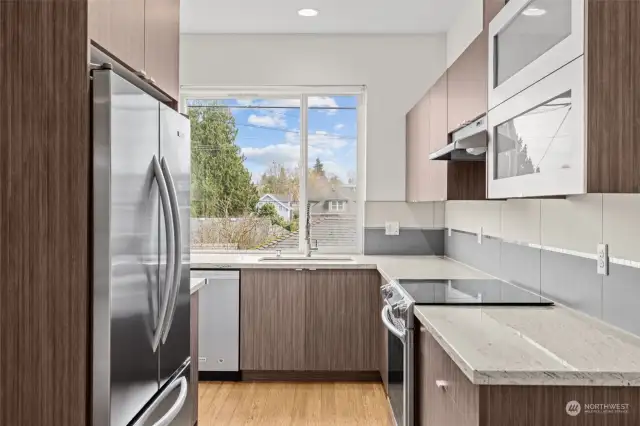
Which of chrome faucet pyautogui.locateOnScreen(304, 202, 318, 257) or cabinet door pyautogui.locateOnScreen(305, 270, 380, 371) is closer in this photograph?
cabinet door pyautogui.locateOnScreen(305, 270, 380, 371)

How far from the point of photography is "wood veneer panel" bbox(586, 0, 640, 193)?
1528 millimetres

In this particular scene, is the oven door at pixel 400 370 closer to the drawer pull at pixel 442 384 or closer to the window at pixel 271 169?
the drawer pull at pixel 442 384

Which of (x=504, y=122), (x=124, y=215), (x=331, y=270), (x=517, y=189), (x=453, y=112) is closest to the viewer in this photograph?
(x=124, y=215)

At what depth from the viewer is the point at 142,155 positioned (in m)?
1.80

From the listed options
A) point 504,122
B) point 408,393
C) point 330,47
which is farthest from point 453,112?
point 330,47

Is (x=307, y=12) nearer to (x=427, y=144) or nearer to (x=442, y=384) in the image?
(x=427, y=144)

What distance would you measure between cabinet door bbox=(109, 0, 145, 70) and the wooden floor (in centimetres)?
226

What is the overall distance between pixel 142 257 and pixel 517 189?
128 centimetres

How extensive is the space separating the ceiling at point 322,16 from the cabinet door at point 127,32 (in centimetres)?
198

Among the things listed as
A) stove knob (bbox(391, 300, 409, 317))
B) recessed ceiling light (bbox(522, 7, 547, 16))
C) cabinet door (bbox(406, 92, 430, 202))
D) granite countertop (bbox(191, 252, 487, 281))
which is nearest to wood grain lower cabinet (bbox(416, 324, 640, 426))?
stove knob (bbox(391, 300, 409, 317))

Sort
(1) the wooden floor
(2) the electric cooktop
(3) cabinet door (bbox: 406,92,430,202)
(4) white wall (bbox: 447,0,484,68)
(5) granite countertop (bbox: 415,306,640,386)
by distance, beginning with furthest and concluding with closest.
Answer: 1. (3) cabinet door (bbox: 406,92,430,202)
2. (4) white wall (bbox: 447,0,484,68)
3. (1) the wooden floor
4. (2) the electric cooktop
5. (5) granite countertop (bbox: 415,306,640,386)

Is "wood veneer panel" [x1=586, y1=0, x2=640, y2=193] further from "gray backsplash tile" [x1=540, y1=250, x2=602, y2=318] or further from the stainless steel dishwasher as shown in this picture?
the stainless steel dishwasher

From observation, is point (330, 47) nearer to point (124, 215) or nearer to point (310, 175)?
point (310, 175)

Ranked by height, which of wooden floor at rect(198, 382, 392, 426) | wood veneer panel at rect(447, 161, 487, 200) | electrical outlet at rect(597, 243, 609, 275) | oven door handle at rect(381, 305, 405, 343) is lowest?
wooden floor at rect(198, 382, 392, 426)
